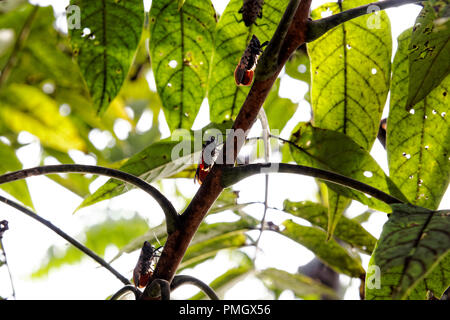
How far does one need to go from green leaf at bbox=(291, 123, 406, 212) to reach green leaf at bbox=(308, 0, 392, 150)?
55 millimetres

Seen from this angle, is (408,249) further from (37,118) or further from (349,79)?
(37,118)

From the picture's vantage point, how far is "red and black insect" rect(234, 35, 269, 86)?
33.7 inches

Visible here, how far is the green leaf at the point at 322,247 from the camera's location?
1.13 m

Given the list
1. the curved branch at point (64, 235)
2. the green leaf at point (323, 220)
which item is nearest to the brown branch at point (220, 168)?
the curved branch at point (64, 235)

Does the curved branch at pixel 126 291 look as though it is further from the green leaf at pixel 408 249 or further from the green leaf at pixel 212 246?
the green leaf at pixel 212 246

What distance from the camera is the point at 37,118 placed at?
1698mm

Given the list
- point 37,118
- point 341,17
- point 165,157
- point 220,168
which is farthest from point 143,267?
point 37,118

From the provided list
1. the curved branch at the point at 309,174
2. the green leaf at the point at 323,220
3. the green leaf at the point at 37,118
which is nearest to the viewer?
the curved branch at the point at 309,174

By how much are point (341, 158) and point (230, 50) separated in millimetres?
293

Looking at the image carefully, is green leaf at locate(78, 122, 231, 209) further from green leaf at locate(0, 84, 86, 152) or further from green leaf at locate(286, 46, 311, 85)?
green leaf at locate(0, 84, 86, 152)

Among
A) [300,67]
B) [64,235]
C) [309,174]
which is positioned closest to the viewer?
[309,174]

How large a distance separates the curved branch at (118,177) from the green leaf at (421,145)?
416 mm
